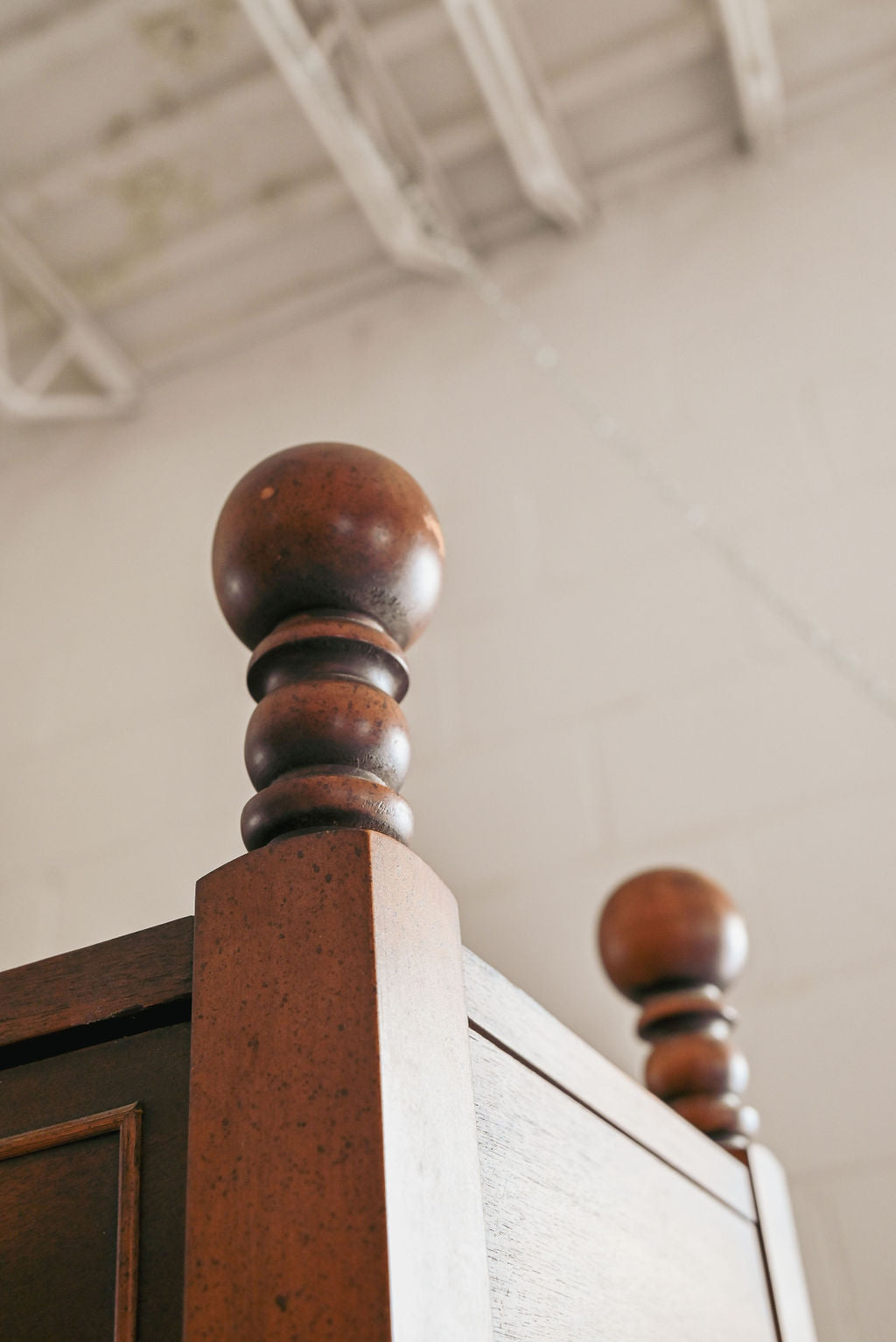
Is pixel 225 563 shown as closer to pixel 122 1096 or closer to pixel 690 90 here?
pixel 122 1096

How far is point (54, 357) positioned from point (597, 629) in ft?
4.18

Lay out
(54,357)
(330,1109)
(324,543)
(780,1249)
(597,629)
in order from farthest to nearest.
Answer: (54,357) → (597,629) → (780,1249) → (324,543) → (330,1109)

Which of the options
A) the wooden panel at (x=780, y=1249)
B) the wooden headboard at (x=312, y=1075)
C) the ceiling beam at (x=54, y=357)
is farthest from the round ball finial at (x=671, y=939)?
Answer: the ceiling beam at (x=54, y=357)

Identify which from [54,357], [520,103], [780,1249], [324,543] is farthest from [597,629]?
[324,543]

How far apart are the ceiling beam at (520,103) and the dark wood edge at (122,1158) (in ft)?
6.30

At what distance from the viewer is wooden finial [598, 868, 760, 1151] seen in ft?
3.13

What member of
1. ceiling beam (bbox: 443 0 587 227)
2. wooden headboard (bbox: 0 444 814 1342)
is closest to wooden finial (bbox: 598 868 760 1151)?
wooden headboard (bbox: 0 444 814 1342)

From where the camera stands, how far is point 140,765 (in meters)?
2.07

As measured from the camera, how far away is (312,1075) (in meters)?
0.37

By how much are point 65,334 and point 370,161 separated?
74 centimetres

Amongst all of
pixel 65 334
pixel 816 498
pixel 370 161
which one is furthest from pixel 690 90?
pixel 65 334

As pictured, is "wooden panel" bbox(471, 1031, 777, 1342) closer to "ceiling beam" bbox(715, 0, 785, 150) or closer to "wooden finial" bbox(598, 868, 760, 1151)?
"wooden finial" bbox(598, 868, 760, 1151)

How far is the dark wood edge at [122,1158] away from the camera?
0.37m

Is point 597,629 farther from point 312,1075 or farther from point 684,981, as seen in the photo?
point 312,1075
